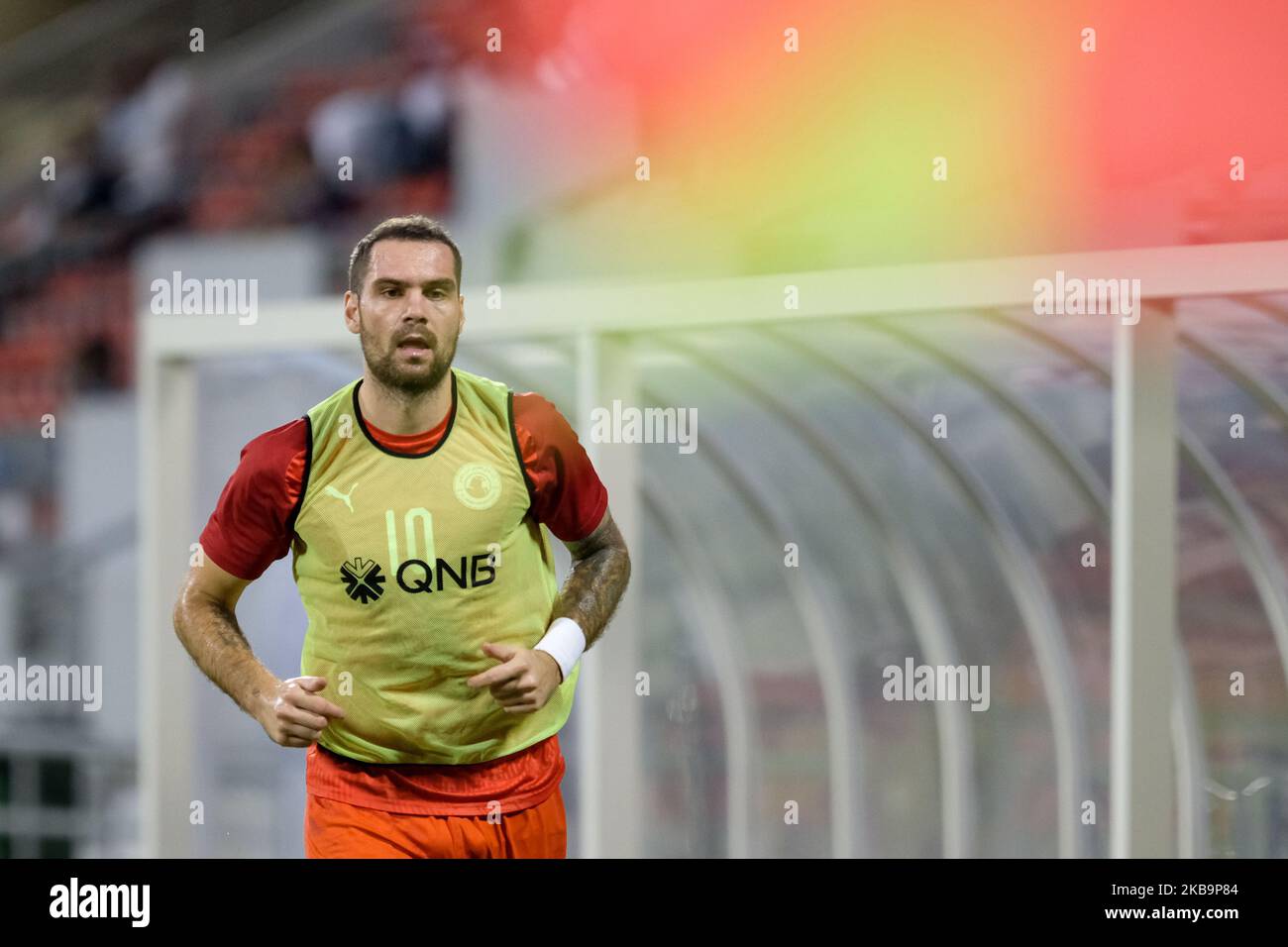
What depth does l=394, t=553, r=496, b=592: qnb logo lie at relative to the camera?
2578mm

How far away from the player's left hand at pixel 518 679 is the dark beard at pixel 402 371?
53cm

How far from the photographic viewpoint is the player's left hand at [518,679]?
94.7 inches

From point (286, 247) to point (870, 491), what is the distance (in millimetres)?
5111

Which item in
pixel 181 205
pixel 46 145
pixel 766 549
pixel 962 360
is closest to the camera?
pixel 962 360

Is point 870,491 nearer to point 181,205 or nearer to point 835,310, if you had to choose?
point 835,310

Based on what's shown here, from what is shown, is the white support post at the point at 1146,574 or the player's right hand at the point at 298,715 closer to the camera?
the player's right hand at the point at 298,715

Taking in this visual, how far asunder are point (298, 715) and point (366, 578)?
0.34 meters

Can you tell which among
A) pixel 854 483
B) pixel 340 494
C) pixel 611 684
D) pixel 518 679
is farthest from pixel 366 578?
pixel 854 483
